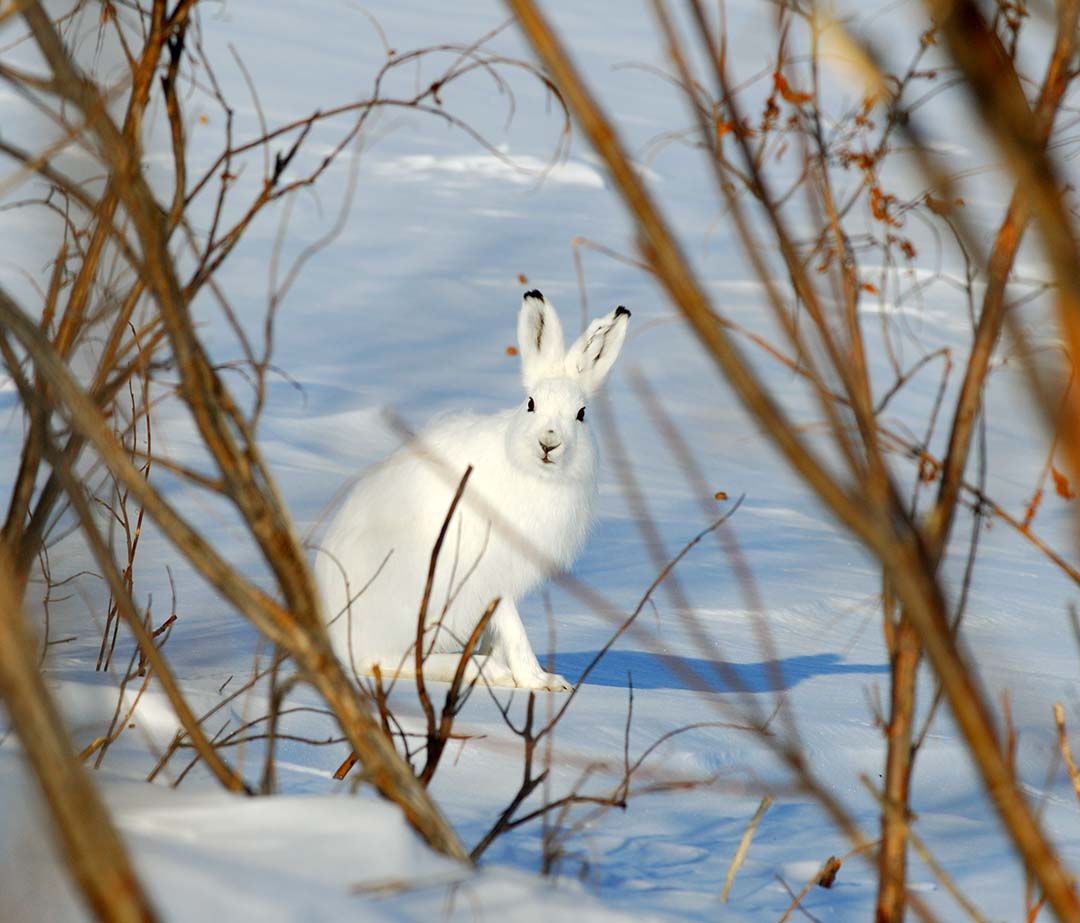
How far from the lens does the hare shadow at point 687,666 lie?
148 inches

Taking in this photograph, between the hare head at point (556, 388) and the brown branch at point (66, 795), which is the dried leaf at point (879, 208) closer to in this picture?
the brown branch at point (66, 795)

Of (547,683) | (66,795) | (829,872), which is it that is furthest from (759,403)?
(547,683)

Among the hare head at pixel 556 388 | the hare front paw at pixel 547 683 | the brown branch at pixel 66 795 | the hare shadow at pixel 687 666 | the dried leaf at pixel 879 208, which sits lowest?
the brown branch at pixel 66 795

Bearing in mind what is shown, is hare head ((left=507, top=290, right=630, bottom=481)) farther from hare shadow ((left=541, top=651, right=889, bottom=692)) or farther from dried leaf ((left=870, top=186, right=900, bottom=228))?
dried leaf ((left=870, top=186, right=900, bottom=228))

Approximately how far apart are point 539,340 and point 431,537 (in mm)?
725

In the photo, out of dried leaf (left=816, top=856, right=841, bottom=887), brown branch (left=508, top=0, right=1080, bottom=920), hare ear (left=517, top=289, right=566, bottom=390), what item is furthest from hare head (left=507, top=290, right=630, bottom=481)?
brown branch (left=508, top=0, right=1080, bottom=920)

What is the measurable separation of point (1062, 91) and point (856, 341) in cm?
30

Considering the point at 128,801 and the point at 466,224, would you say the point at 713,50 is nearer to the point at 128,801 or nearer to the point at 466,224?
the point at 128,801

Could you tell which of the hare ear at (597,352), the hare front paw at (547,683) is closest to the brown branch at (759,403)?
the hare front paw at (547,683)

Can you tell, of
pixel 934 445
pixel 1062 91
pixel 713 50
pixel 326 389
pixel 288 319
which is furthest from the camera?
pixel 288 319

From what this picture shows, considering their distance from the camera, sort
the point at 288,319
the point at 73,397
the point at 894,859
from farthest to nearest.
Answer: the point at 288,319
the point at 894,859
the point at 73,397

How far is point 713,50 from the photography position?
72 cm

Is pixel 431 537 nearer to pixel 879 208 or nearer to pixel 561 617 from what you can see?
pixel 561 617

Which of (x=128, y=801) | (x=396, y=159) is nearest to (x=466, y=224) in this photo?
(x=396, y=159)
